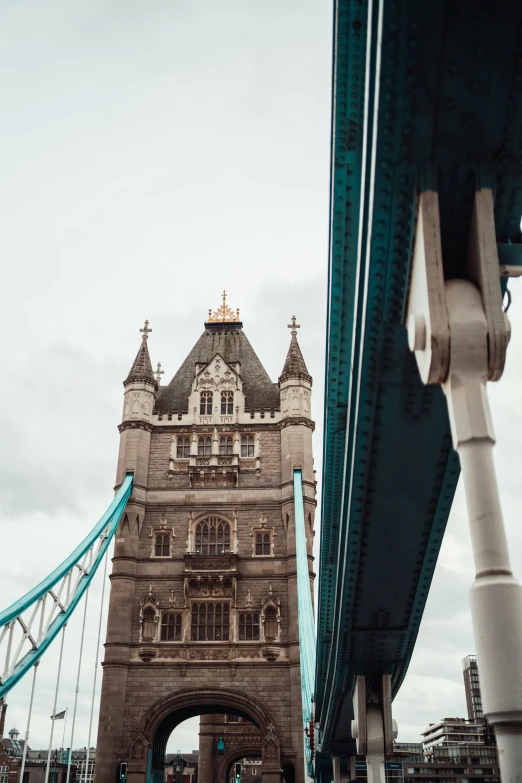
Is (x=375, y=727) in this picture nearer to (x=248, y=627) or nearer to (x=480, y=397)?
(x=480, y=397)

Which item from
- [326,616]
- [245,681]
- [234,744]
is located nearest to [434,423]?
[326,616]

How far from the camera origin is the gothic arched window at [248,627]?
29.7 m

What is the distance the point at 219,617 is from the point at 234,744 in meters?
17.1

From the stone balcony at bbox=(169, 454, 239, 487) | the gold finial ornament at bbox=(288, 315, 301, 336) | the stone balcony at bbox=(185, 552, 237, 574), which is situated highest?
the gold finial ornament at bbox=(288, 315, 301, 336)

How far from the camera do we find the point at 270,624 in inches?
1176

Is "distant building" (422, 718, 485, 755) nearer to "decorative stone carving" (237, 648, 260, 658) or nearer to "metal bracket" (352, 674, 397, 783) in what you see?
"decorative stone carving" (237, 648, 260, 658)

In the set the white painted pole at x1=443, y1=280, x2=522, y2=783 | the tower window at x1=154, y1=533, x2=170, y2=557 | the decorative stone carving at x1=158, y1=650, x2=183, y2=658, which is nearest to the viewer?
the white painted pole at x1=443, y1=280, x2=522, y2=783

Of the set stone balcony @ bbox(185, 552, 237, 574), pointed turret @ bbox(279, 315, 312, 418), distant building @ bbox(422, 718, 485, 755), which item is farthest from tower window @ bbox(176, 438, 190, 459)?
distant building @ bbox(422, 718, 485, 755)

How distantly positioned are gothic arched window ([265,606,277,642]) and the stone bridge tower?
1.5 inches

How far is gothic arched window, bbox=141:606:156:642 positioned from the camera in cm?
2961

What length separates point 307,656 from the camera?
2509 cm

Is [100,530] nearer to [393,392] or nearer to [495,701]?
[393,392]

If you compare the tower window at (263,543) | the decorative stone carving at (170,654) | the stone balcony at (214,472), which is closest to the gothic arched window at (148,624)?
the decorative stone carving at (170,654)

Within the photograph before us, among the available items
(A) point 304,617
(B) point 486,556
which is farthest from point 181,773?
(B) point 486,556
